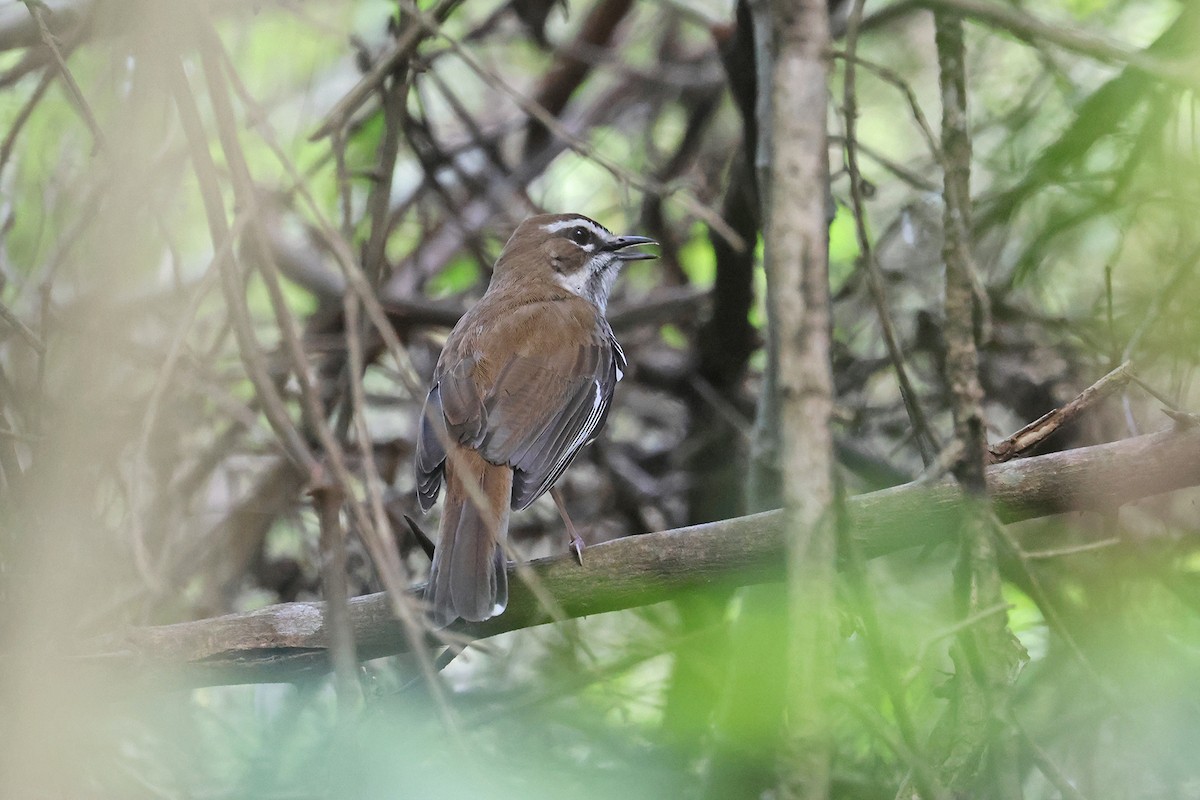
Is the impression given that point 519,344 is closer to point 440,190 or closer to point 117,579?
point 440,190

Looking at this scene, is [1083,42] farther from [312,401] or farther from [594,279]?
[594,279]

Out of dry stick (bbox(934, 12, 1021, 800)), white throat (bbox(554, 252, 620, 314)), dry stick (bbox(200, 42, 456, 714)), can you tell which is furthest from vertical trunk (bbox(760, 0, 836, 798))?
white throat (bbox(554, 252, 620, 314))

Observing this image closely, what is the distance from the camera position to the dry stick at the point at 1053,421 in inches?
112

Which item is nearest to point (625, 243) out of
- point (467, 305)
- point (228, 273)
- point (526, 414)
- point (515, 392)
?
point (467, 305)

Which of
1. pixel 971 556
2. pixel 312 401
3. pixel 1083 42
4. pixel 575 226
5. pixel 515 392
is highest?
pixel 575 226

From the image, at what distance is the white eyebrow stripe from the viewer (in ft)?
17.2

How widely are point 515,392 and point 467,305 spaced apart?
5.20ft

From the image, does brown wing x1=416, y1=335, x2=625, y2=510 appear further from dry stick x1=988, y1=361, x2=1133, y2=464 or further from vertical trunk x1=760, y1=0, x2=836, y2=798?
vertical trunk x1=760, y1=0, x2=836, y2=798

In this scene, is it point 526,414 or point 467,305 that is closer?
point 526,414


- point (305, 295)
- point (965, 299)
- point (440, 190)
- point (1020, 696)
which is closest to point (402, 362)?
point (965, 299)

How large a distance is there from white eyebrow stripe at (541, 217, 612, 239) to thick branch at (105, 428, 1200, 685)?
2189 mm

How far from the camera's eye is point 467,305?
575cm

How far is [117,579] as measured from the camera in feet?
13.3

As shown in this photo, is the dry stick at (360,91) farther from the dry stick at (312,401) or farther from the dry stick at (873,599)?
the dry stick at (873,599)
